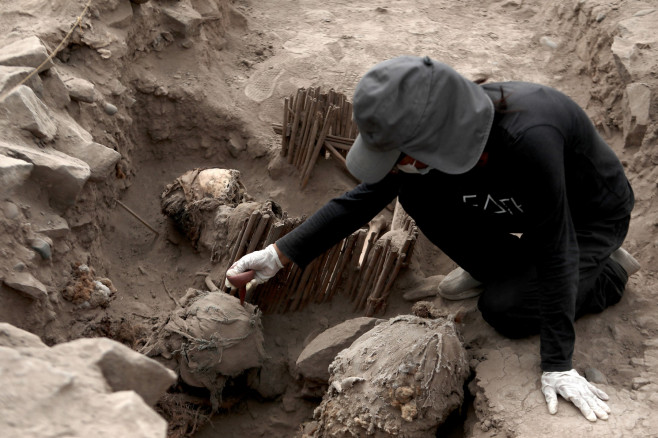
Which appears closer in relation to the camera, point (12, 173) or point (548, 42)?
point (12, 173)

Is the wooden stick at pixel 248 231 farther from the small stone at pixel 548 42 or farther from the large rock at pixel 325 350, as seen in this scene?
the small stone at pixel 548 42

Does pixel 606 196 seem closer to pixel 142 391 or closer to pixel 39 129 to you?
pixel 142 391

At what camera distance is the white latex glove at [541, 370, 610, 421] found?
7.14ft

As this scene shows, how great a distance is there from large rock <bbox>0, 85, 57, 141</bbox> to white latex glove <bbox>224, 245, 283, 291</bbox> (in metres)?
1.10

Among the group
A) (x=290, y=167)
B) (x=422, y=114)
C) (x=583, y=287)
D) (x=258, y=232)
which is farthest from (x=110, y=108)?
(x=583, y=287)

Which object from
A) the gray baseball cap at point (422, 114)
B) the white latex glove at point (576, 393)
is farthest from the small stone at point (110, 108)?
the white latex glove at point (576, 393)

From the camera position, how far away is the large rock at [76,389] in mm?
1334

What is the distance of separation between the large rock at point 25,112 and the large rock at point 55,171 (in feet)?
0.30

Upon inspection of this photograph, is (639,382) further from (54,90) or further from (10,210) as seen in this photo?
(54,90)

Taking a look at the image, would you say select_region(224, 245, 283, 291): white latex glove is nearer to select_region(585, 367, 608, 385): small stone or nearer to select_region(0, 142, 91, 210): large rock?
select_region(0, 142, 91, 210): large rock

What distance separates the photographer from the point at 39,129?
2797 mm

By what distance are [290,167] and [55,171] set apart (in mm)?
1670

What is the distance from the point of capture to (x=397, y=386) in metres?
2.32

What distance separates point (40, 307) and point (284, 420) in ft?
3.95
